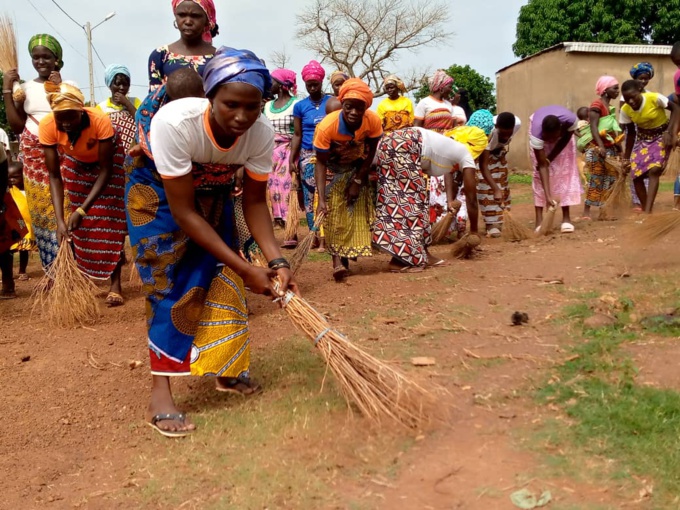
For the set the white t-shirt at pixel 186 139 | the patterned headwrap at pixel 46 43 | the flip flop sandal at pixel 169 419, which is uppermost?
the patterned headwrap at pixel 46 43

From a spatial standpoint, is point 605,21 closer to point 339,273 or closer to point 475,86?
point 475,86

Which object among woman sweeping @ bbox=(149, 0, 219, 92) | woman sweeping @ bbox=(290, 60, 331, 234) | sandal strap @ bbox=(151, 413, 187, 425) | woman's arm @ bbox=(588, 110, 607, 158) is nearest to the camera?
sandal strap @ bbox=(151, 413, 187, 425)

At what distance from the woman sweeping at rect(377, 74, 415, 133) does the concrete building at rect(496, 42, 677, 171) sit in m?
9.67

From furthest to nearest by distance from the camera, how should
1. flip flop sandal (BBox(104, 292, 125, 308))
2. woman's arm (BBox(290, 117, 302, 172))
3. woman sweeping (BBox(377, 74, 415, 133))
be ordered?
woman sweeping (BBox(377, 74, 415, 133)), woman's arm (BBox(290, 117, 302, 172)), flip flop sandal (BBox(104, 292, 125, 308))

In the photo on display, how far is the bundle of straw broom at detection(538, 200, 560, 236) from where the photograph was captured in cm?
704

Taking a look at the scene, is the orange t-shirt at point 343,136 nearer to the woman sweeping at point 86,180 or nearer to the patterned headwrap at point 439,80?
the woman sweeping at point 86,180

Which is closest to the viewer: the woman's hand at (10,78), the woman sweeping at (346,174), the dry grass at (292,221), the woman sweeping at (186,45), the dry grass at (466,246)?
the woman sweeping at (186,45)

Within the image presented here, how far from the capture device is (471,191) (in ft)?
18.8

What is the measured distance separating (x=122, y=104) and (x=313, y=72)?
2.02 meters

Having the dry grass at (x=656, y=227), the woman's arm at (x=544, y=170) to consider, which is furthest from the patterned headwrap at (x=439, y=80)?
the dry grass at (x=656, y=227)

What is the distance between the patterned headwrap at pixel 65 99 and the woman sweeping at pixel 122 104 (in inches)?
27.5

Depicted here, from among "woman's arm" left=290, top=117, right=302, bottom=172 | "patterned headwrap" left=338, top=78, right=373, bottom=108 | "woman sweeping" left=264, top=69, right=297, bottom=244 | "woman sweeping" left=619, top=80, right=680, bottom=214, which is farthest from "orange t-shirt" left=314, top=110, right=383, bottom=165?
"woman sweeping" left=619, top=80, right=680, bottom=214

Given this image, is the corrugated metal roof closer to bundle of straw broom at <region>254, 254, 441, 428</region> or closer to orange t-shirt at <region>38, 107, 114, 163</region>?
orange t-shirt at <region>38, 107, 114, 163</region>

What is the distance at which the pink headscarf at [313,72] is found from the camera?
6914 mm
